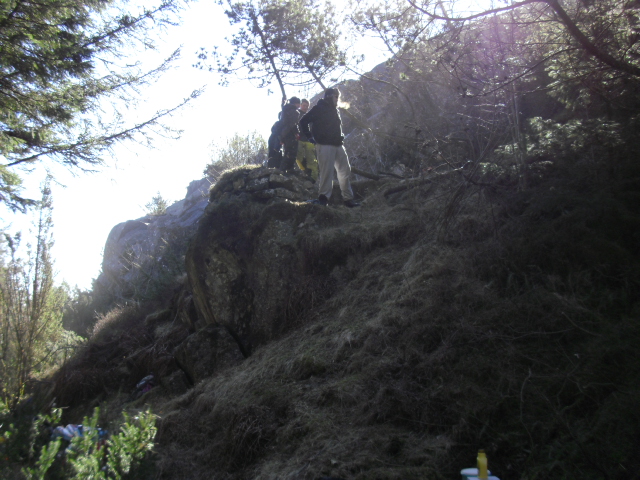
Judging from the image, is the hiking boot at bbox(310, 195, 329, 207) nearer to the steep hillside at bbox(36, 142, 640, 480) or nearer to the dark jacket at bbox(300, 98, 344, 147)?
the steep hillside at bbox(36, 142, 640, 480)

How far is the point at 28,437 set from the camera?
2.74 meters

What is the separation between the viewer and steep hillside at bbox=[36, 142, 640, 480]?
115 inches

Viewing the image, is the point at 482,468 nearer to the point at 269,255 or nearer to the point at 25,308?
the point at 269,255

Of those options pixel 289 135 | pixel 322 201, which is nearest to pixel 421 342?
pixel 322 201

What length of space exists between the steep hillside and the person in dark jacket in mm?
2184

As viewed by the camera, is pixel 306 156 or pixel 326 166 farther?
pixel 306 156

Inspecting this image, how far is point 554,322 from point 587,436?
1.08m

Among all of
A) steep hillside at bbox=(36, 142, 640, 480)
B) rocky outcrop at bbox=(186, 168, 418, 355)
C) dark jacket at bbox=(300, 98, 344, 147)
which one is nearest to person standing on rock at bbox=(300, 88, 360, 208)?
dark jacket at bbox=(300, 98, 344, 147)

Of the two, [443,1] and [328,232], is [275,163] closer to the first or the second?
[328,232]

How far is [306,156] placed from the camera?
9.74 meters

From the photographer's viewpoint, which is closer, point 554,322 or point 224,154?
point 554,322

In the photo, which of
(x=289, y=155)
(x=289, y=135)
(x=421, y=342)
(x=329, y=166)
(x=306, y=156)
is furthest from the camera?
(x=306, y=156)


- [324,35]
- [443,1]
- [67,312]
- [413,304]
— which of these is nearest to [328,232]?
[413,304]

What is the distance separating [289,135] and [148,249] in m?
12.9
